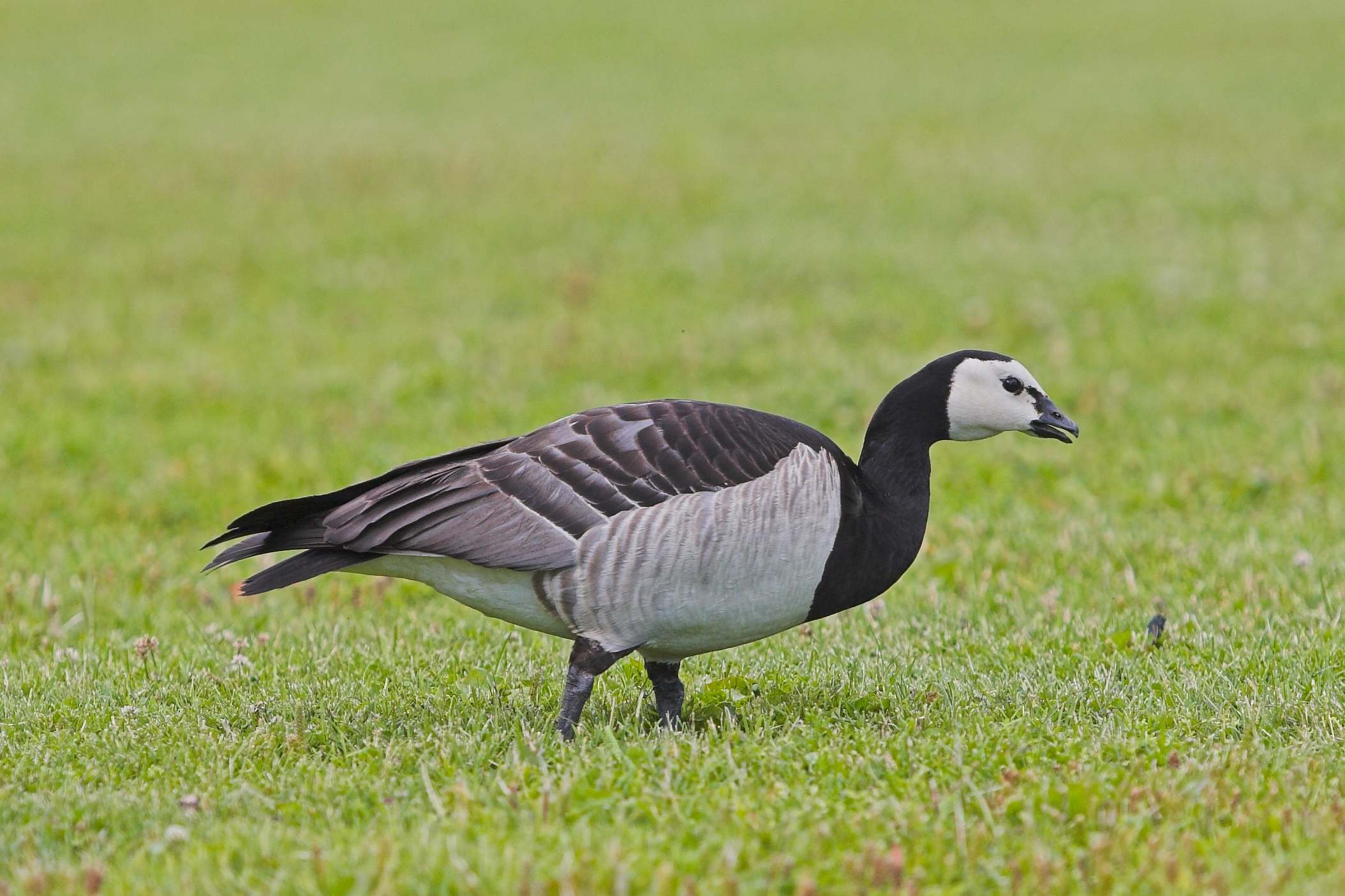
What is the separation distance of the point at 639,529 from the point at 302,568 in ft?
3.74

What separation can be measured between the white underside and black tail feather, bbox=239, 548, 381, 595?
33 centimetres

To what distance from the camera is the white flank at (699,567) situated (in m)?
4.44

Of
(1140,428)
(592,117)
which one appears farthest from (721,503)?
(592,117)

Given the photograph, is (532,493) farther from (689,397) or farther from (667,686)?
(689,397)

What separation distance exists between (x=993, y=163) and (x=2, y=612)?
14.2 metres

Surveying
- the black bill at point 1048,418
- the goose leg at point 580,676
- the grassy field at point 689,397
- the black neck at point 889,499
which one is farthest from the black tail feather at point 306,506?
the black bill at point 1048,418

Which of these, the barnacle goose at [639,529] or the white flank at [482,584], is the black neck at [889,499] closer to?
the barnacle goose at [639,529]

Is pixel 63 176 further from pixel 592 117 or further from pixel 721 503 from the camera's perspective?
pixel 721 503

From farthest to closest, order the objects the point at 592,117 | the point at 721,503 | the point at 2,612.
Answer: the point at 592,117 → the point at 2,612 → the point at 721,503

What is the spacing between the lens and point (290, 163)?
19078 millimetres

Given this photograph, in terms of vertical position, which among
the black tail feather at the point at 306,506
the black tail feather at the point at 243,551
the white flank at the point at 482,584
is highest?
the black tail feather at the point at 306,506

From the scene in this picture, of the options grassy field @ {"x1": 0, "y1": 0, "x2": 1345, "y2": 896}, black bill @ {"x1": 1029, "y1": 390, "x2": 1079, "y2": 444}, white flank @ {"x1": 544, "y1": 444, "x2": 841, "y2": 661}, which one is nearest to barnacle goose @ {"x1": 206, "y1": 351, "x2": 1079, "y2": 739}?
white flank @ {"x1": 544, "y1": 444, "x2": 841, "y2": 661}

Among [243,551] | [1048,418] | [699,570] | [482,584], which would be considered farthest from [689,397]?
[699,570]

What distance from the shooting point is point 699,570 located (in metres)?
4.44
